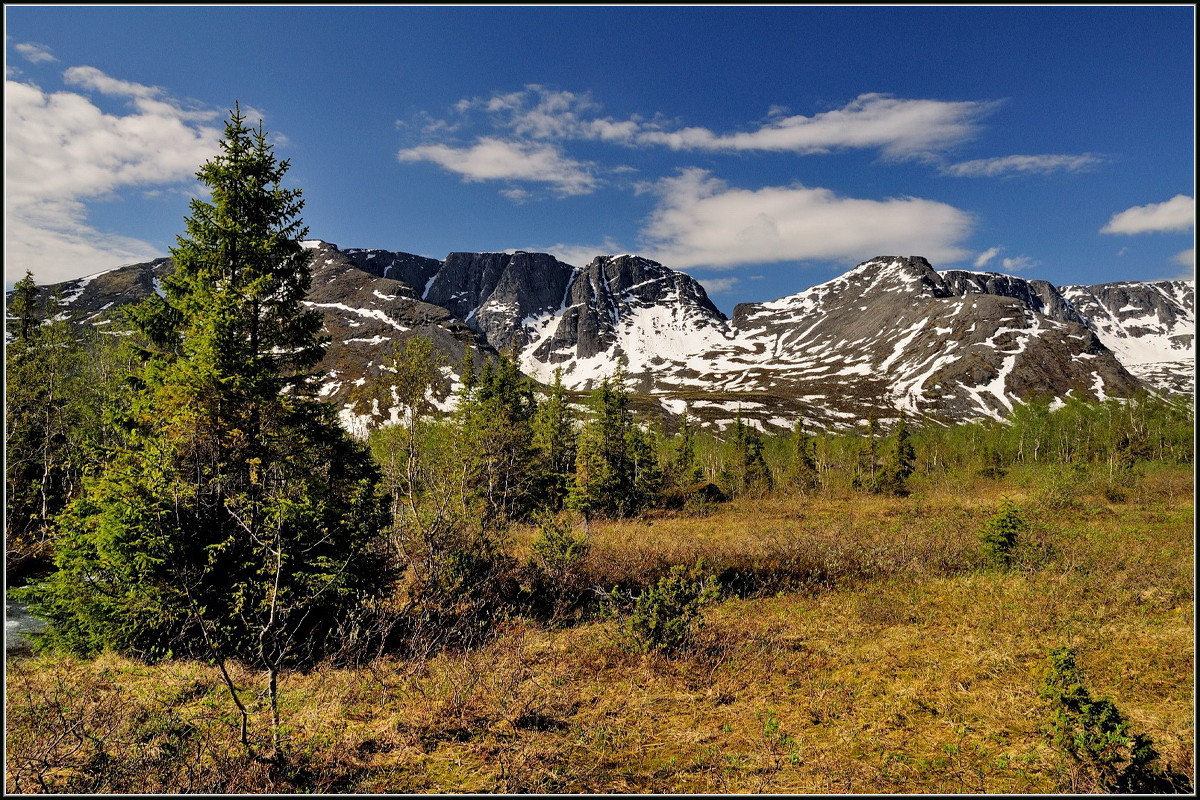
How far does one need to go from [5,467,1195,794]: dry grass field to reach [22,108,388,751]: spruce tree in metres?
1.23

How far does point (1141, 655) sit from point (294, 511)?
15.8 meters

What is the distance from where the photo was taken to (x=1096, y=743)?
6.10 m

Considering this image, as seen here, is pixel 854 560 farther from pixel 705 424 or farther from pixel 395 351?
pixel 705 424

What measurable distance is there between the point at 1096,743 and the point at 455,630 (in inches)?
400

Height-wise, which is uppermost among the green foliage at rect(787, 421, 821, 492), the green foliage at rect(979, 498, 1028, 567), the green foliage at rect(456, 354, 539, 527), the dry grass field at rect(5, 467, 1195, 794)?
the green foliage at rect(456, 354, 539, 527)

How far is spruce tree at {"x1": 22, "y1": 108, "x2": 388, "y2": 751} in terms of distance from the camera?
1058 cm

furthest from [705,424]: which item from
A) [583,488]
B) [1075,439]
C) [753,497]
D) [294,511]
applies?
[294,511]

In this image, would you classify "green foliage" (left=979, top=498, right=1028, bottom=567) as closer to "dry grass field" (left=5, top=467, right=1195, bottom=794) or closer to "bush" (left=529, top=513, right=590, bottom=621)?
"dry grass field" (left=5, top=467, right=1195, bottom=794)

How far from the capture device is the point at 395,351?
1590 cm

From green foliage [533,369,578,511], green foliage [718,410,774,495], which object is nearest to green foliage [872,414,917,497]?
green foliage [718,410,774,495]

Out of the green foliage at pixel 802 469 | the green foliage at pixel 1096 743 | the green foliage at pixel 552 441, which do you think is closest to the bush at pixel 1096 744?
the green foliage at pixel 1096 743

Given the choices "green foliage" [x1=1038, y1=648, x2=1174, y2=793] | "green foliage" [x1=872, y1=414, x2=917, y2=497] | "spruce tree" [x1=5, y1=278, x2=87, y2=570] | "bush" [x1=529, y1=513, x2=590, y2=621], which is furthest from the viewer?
"green foliage" [x1=872, y1=414, x2=917, y2=497]

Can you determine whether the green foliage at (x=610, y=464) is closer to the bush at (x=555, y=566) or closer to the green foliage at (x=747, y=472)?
the bush at (x=555, y=566)

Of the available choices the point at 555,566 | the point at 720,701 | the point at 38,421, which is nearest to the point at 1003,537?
the point at 720,701
